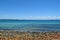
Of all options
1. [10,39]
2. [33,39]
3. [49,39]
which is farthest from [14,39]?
[49,39]

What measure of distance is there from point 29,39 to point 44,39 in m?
1.02

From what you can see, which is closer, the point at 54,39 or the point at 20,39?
the point at 20,39

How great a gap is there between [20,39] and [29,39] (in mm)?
578

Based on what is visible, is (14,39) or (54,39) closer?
(14,39)

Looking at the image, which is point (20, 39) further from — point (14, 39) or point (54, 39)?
point (54, 39)

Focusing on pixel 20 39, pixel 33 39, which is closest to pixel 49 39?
pixel 33 39

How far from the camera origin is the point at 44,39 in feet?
37.2

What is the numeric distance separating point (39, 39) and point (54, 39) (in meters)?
0.95

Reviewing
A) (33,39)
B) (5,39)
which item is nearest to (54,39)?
(33,39)

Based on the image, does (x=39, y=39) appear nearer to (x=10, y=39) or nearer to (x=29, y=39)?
(x=29, y=39)

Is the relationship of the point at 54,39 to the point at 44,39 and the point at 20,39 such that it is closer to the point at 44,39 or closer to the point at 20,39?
the point at 44,39

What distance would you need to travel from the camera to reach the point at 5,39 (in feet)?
35.8

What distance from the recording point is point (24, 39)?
35.6 feet

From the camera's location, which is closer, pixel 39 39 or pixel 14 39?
pixel 14 39
